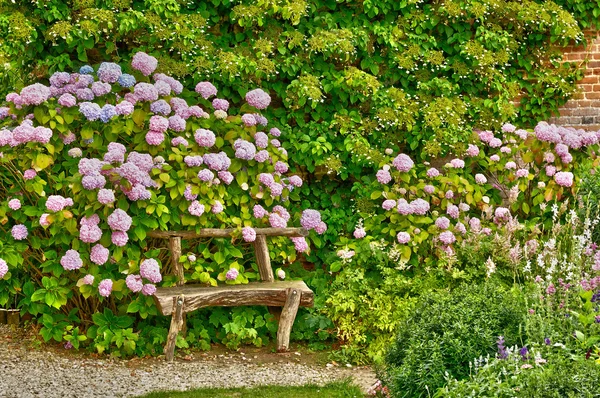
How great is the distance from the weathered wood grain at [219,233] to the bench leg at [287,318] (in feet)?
1.75

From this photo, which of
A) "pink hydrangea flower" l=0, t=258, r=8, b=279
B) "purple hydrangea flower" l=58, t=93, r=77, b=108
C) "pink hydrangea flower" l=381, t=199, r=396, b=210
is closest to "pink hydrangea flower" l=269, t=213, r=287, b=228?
"pink hydrangea flower" l=381, t=199, r=396, b=210

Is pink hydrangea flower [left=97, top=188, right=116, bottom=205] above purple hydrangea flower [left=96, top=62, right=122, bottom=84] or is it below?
below

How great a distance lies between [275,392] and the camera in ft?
18.7

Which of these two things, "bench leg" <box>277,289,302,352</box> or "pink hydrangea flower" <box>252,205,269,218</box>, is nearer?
"bench leg" <box>277,289,302,352</box>

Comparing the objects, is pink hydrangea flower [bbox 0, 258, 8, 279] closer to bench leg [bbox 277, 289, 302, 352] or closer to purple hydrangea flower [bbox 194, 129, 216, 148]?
purple hydrangea flower [bbox 194, 129, 216, 148]

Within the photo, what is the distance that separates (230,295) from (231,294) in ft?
0.04

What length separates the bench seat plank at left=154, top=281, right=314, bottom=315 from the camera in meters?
6.38

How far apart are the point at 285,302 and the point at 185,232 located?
96 centimetres

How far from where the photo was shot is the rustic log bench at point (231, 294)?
638 cm

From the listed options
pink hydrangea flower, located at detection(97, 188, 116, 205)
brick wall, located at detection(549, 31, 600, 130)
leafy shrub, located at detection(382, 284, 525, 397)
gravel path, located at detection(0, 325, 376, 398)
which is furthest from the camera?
brick wall, located at detection(549, 31, 600, 130)

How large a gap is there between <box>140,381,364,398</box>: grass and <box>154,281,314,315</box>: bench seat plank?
2.81 feet

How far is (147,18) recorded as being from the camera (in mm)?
7215

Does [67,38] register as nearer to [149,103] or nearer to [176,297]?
[149,103]

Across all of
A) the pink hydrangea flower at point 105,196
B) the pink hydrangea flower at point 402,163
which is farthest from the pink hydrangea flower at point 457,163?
the pink hydrangea flower at point 105,196
